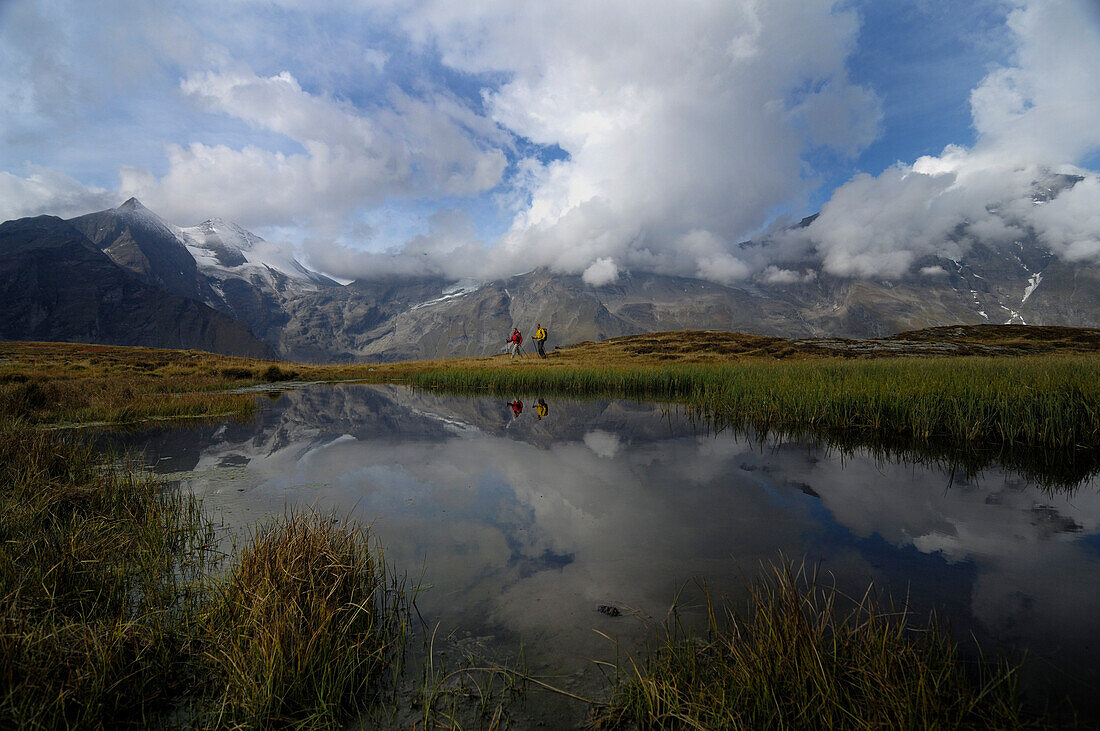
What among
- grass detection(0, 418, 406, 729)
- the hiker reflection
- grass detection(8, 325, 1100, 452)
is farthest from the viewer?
the hiker reflection

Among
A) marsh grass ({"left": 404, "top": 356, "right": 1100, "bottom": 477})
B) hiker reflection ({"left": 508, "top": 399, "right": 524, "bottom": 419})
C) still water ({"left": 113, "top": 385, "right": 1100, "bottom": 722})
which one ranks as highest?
marsh grass ({"left": 404, "top": 356, "right": 1100, "bottom": 477})

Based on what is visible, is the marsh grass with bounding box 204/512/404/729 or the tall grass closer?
the marsh grass with bounding box 204/512/404/729

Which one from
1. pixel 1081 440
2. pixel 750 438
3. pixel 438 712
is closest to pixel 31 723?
pixel 438 712

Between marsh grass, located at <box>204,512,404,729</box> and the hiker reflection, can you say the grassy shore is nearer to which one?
marsh grass, located at <box>204,512,404,729</box>

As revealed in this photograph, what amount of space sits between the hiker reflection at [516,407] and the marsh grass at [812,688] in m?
15.3

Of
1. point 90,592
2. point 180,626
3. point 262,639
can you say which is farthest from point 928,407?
point 90,592

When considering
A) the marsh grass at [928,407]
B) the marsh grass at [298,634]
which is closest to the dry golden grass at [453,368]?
the marsh grass at [928,407]

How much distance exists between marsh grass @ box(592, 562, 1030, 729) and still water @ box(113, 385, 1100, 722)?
1.98 feet

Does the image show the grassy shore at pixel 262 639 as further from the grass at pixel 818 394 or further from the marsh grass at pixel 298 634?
the grass at pixel 818 394

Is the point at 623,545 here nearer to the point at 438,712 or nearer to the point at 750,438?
the point at 438,712

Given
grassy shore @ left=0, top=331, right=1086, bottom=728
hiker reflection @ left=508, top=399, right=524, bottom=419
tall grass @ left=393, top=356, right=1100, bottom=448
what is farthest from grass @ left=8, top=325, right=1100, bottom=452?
grassy shore @ left=0, top=331, right=1086, bottom=728

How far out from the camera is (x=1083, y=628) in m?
4.14

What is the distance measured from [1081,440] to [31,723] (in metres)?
17.4

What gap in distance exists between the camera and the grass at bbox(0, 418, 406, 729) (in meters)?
3.05
